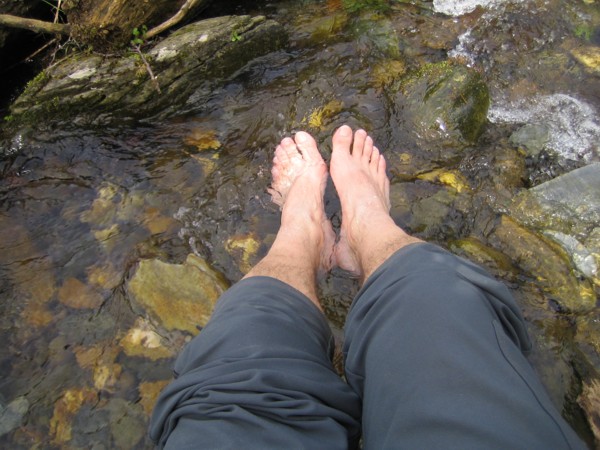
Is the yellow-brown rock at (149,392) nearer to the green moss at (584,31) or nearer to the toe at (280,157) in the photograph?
the toe at (280,157)

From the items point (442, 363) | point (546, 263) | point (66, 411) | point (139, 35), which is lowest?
point (546, 263)

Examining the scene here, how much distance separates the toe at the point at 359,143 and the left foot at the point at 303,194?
219 millimetres

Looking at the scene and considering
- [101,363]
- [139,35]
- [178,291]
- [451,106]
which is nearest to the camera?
[101,363]

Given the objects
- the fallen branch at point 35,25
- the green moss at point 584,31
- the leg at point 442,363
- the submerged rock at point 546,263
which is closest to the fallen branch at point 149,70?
the fallen branch at point 35,25

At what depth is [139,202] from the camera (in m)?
2.41

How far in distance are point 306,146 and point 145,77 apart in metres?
1.08

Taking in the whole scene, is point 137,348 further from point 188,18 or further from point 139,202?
point 188,18

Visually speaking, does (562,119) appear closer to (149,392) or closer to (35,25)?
(149,392)

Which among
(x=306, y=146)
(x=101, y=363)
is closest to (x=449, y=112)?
(x=306, y=146)

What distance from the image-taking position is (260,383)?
3.59 ft

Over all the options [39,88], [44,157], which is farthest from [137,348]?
[39,88]

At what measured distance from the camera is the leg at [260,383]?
1031mm

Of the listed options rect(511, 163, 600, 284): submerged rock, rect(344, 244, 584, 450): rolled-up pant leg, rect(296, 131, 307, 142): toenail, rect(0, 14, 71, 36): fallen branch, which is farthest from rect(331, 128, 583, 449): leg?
rect(0, 14, 71, 36): fallen branch

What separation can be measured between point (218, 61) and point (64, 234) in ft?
4.70
